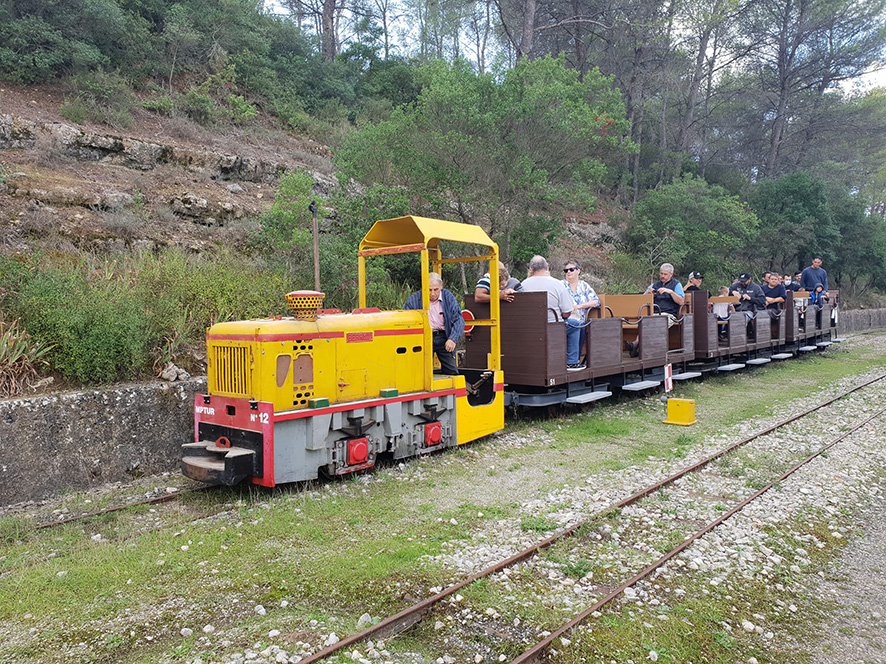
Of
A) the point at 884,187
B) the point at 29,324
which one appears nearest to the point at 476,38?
the point at 884,187

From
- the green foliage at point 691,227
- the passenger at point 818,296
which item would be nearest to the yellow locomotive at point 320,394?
the passenger at point 818,296

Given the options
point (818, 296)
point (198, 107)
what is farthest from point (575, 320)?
point (198, 107)

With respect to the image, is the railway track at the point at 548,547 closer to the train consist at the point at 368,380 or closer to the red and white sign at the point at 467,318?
the train consist at the point at 368,380

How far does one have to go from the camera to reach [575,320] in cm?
887

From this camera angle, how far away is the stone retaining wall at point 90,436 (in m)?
5.50

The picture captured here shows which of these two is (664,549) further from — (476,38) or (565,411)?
(476,38)

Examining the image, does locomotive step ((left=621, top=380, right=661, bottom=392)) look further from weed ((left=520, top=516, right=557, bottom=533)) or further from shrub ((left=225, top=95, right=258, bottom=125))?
shrub ((left=225, top=95, right=258, bottom=125))

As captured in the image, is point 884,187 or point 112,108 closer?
point 112,108

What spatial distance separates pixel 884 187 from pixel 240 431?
4525 cm

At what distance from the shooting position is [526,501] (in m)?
5.32

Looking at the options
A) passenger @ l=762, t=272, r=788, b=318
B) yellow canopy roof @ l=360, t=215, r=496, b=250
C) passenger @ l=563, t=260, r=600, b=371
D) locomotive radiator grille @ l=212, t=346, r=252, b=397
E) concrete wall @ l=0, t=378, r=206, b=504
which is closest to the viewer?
locomotive radiator grille @ l=212, t=346, r=252, b=397

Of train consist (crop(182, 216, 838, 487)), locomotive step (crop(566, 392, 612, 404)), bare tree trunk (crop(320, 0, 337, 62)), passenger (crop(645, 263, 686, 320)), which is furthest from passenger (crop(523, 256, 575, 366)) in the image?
bare tree trunk (crop(320, 0, 337, 62))

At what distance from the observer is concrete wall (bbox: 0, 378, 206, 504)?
5.50 m

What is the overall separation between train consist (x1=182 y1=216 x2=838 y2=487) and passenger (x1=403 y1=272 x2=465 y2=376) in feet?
1.06
